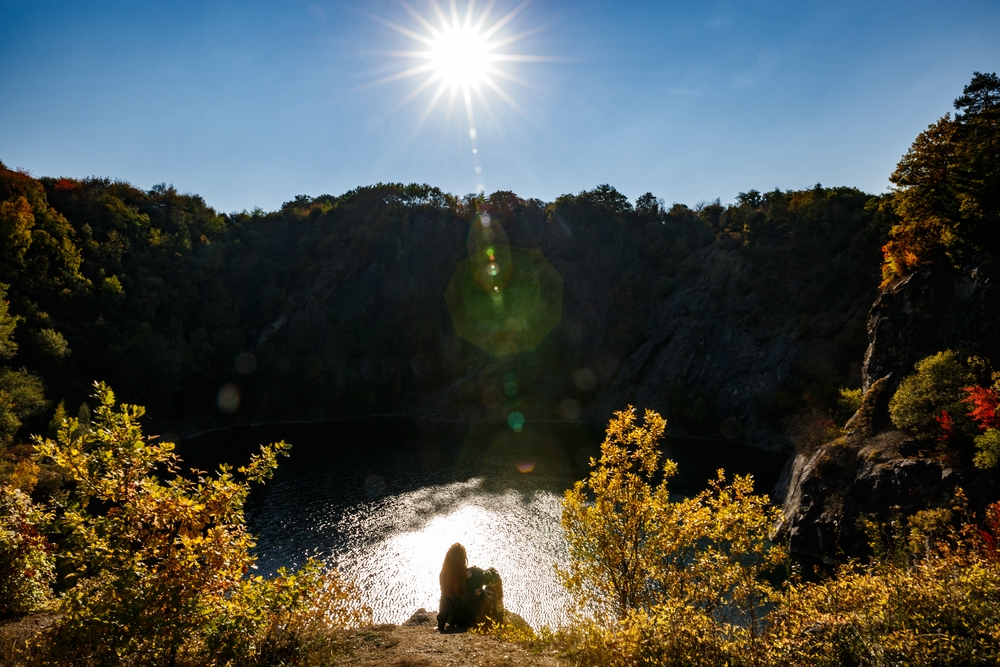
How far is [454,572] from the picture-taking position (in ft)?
41.5

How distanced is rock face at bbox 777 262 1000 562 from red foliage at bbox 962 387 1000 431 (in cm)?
193

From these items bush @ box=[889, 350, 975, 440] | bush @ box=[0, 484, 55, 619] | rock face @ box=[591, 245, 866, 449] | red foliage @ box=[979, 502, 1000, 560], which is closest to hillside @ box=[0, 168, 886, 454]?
rock face @ box=[591, 245, 866, 449]

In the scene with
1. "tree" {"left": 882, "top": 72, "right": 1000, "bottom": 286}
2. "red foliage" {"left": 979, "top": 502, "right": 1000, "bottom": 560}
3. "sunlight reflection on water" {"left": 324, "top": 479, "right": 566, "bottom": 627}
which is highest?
"tree" {"left": 882, "top": 72, "right": 1000, "bottom": 286}

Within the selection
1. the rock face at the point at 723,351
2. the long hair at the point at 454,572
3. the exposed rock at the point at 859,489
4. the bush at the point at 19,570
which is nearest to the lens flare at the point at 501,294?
the rock face at the point at 723,351

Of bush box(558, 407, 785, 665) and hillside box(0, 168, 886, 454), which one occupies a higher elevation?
hillside box(0, 168, 886, 454)

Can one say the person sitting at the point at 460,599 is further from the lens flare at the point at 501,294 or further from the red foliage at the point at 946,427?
the lens flare at the point at 501,294

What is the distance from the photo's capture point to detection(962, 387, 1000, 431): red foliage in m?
17.8

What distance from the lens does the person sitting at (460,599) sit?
1263 cm

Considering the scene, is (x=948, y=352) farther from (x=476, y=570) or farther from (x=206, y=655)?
(x=206, y=655)

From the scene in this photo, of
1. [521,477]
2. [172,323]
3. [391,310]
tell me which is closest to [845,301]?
[521,477]

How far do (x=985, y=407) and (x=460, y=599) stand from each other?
20.9m

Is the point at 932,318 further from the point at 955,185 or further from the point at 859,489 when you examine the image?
the point at 859,489

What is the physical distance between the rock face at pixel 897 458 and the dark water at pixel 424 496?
42.2 ft

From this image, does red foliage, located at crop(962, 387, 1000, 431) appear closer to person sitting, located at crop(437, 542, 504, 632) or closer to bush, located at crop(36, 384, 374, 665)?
person sitting, located at crop(437, 542, 504, 632)
